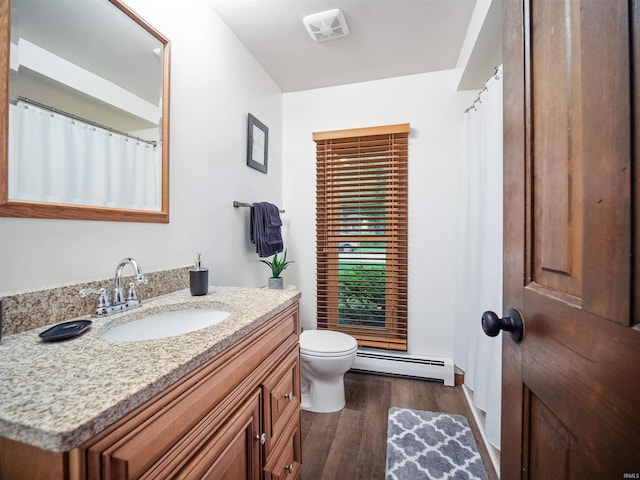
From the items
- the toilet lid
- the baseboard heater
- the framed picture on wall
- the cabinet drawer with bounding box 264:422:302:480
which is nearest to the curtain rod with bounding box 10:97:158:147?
the framed picture on wall

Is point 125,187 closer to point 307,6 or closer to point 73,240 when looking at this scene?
point 73,240

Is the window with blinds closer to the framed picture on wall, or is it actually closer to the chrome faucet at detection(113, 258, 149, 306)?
the framed picture on wall

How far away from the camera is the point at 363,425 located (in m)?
1.64

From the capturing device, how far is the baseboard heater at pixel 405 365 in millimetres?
→ 2076

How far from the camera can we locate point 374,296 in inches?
90.0

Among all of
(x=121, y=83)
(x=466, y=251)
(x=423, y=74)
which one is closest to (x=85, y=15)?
(x=121, y=83)

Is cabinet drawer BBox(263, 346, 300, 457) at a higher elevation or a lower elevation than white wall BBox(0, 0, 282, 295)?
lower

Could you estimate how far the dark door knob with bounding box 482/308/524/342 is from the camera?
23.8 inches

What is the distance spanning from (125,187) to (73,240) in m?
0.27

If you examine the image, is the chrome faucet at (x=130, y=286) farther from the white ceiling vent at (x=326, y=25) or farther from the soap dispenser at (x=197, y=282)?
the white ceiling vent at (x=326, y=25)

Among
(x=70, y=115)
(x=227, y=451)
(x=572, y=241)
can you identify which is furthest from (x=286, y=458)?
(x=70, y=115)

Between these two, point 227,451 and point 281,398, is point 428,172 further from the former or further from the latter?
point 227,451

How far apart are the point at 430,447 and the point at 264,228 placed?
1.58 m

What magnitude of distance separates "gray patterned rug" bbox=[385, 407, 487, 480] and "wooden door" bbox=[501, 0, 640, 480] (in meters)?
0.86
